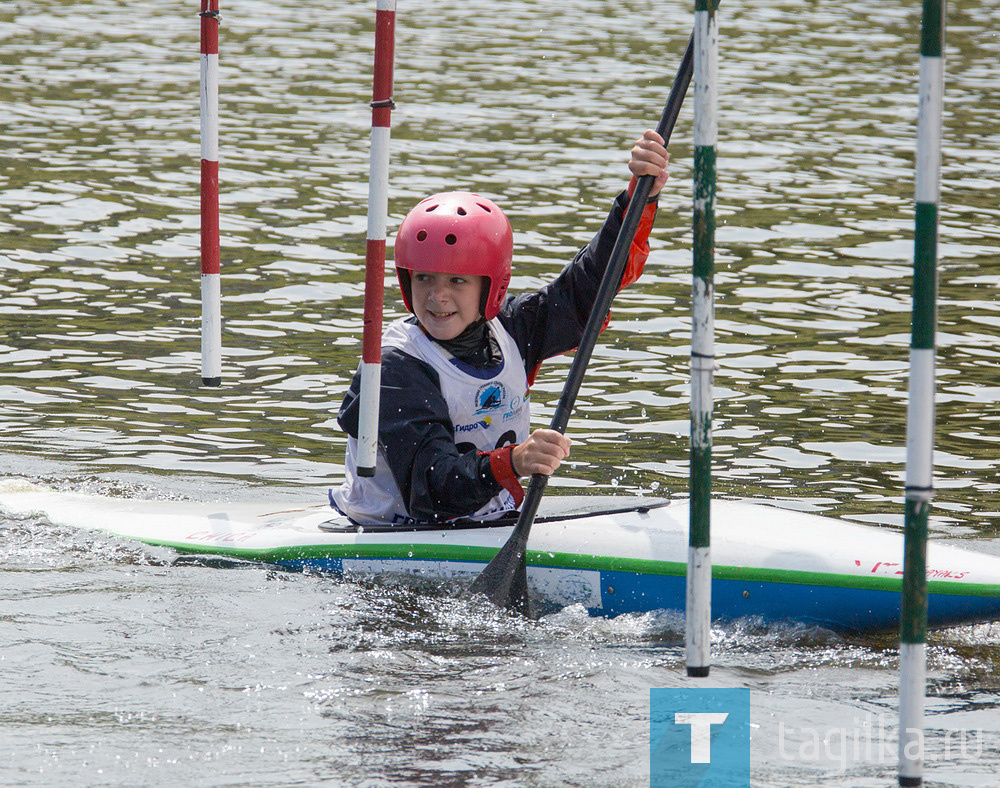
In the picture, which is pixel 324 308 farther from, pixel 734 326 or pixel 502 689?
pixel 502 689

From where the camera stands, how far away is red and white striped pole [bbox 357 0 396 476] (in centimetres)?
436

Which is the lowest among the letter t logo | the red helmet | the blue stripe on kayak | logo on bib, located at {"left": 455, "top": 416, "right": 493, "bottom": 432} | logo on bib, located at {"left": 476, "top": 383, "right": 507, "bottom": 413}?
the letter t logo

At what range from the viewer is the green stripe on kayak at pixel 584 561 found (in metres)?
4.17

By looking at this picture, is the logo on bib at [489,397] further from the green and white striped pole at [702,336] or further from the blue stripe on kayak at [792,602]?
the green and white striped pole at [702,336]

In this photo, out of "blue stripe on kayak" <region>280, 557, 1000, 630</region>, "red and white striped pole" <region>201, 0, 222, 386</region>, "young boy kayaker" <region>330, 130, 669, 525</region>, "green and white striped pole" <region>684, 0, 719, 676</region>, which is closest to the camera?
"green and white striped pole" <region>684, 0, 719, 676</region>

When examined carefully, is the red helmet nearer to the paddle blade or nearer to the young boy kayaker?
the young boy kayaker

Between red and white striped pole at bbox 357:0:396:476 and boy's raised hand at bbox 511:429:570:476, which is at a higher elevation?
red and white striped pole at bbox 357:0:396:476

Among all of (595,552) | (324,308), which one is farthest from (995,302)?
(595,552)

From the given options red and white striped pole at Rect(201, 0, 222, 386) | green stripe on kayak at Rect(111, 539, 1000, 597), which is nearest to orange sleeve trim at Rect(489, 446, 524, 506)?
green stripe on kayak at Rect(111, 539, 1000, 597)

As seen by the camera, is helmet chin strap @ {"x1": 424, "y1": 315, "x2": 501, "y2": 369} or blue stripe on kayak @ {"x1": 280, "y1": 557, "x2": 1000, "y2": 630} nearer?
blue stripe on kayak @ {"x1": 280, "y1": 557, "x2": 1000, "y2": 630}

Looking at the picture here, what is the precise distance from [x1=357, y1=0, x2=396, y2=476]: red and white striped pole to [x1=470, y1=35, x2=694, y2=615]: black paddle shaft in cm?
49

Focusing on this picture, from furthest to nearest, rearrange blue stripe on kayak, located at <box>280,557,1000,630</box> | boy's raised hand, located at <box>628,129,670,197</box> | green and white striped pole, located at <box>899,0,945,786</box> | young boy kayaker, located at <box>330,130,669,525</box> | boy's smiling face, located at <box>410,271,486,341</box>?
boy's smiling face, located at <box>410,271,486,341</box>, young boy kayaker, located at <box>330,130,669,525</box>, boy's raised hand, located at <box>628,129,670,197</box>, blue stripe on kayak, located at <box>280,557,1000,630</box>, green and white striped pole, located at <box>899,0,945,786</box>

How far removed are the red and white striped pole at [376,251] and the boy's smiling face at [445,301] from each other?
222 millimetres

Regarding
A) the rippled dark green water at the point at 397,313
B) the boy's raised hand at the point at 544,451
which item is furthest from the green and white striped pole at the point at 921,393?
the boy's raised hand at the point at 544,451
